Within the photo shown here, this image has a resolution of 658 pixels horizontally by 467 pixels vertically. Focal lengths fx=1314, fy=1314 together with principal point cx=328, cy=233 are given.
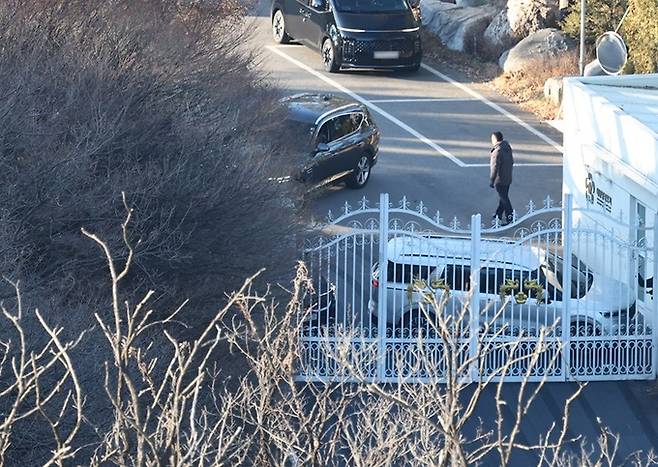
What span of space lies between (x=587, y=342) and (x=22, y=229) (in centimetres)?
608

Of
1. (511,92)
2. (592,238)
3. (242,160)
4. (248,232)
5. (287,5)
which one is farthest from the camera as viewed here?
(287,5)

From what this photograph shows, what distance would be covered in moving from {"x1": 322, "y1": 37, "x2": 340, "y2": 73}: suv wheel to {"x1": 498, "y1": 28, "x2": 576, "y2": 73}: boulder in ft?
Result: 11.6

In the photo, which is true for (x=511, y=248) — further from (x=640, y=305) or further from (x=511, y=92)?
(x=511, y=92)

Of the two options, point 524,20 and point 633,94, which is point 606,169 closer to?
point 633,94

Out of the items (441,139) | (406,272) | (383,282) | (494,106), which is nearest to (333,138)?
(441,139)

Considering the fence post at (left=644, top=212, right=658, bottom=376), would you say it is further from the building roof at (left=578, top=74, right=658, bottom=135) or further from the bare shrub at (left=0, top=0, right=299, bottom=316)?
the bare shrub at (left=0, top=0, right=299, bottom=316)

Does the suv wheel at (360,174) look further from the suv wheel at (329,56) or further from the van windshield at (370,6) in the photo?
the van windshield at (370,6)

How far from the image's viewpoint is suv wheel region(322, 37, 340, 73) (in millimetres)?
26938

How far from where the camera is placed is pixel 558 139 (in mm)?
23469

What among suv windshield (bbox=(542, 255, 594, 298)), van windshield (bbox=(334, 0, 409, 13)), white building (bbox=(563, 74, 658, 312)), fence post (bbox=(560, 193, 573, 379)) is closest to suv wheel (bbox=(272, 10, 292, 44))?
van windshield (bbox=(334, 0, 409, 13))

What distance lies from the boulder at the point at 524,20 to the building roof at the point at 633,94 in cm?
1051

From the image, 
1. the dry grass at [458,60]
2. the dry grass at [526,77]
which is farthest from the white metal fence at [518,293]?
the dry grass at [458,60]

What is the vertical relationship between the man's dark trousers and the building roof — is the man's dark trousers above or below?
below

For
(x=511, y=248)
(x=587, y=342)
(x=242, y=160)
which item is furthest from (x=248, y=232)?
(x=587, y=342)
